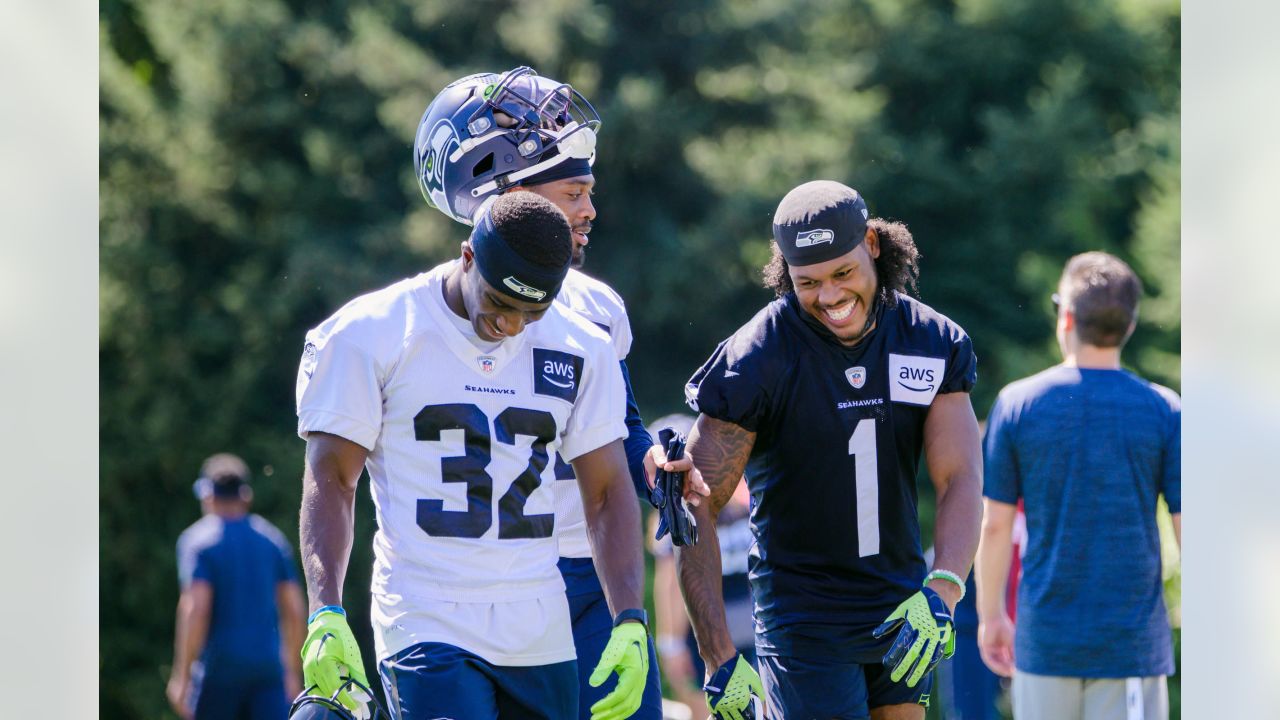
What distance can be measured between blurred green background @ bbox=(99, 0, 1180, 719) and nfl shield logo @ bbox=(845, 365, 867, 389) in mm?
8917

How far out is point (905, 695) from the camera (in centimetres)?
355

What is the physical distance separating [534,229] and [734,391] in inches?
30.3

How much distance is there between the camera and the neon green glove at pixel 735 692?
3418 mm

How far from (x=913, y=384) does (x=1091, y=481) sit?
128cm

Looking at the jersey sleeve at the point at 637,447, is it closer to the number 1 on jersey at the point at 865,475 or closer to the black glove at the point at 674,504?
the black glove at the point at 674,504

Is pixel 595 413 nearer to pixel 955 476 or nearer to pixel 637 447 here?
pixel 637 447

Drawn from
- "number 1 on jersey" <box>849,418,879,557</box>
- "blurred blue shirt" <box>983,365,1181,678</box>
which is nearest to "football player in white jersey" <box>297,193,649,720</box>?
"number 1 on jersey" <box>849,418,879,557</box>

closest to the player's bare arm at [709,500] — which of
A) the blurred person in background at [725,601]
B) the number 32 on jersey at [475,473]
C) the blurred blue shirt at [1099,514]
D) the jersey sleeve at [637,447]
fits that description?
the jersey sleeve at [637,447]

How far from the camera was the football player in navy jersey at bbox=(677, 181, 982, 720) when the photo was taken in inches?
138

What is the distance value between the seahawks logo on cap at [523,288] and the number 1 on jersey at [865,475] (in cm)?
98

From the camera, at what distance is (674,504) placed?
345 centimetres

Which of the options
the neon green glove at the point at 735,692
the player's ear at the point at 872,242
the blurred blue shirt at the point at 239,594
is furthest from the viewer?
the blurred blue shirt at the point at 239,594

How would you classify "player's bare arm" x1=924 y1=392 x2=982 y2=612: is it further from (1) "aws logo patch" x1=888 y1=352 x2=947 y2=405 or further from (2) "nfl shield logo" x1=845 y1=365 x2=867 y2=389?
(2) "nfl shield logo" x1=845 y1=365 x2=867 y2=389
